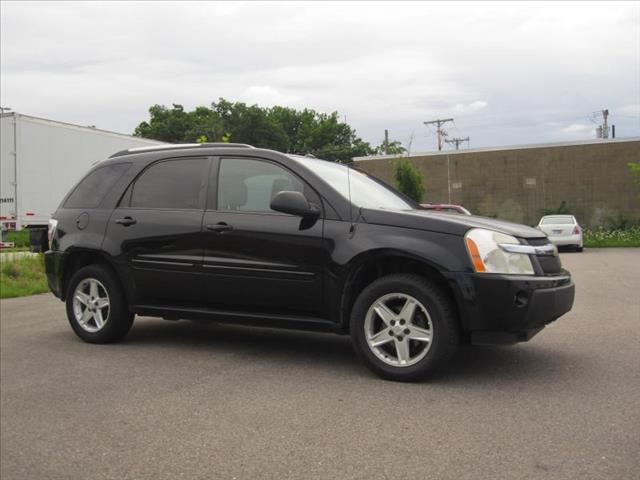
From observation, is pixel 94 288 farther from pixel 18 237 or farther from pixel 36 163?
pixel 18 237

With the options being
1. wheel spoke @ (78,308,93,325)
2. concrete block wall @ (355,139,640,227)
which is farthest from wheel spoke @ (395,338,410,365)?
concrete block wall @ (355,139,640,227)

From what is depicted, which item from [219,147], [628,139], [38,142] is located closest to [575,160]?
[628,139]

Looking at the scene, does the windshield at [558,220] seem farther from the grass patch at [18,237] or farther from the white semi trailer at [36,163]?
the grass patch at [18,237]

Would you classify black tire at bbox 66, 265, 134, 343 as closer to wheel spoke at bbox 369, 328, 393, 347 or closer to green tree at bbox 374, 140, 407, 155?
A: wheel spoke at bbox 369, 328, 393, 347

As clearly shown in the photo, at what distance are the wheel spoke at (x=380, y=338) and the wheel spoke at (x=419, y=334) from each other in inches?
6.2

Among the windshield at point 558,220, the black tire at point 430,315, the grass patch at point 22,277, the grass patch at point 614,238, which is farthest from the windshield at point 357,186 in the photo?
the grass patch at point 614,238

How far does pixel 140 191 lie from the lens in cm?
603

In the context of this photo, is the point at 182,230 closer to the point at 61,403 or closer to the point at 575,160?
the point at 61,403

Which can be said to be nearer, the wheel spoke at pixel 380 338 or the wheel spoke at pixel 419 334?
the wheel spoke at pixel 419 334

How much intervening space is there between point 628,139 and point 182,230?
3030 centimetres

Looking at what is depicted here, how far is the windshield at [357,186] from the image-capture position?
5.22 metres

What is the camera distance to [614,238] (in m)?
26.2

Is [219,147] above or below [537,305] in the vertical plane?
above

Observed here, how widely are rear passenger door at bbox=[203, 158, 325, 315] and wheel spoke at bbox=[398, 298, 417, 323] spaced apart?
0.69 meters
